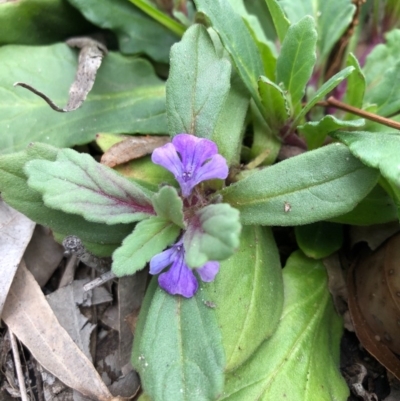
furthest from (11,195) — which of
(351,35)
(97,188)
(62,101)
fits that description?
(351,35)

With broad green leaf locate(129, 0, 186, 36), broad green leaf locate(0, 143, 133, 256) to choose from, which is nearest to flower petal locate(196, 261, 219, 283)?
broad green leaf locate(0, 143, 133, 256)

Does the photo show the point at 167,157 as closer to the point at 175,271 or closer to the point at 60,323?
the point at 175,271

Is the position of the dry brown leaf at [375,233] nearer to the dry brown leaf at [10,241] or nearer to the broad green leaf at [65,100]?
the broad green leaf at [65,100]

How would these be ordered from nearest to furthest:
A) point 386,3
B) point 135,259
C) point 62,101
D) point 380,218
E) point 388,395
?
point 135,259
point 380,218
point 388,395
point 62,101
point 386,3

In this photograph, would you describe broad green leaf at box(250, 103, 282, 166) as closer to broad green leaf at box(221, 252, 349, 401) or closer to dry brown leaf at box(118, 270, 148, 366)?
broad green leaf at box(221, 252, 349, 401)

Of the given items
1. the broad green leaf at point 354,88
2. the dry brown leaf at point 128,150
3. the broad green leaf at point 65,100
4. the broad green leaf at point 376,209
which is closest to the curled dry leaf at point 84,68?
the broad green leaf at point 65,100

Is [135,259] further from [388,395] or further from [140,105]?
[388,395]
